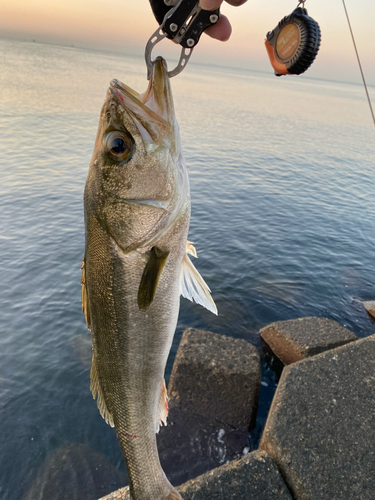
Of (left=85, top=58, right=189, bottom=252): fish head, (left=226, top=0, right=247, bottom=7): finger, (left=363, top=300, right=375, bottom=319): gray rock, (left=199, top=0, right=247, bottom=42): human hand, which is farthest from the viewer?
(left=363, top=300, right=375, bottom=319): gray rock

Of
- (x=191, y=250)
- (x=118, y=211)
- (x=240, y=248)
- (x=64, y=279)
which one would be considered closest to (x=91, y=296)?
(x=118, y=211)

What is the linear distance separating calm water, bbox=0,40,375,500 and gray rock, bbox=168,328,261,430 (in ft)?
2.59

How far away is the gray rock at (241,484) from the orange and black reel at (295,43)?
4771mm

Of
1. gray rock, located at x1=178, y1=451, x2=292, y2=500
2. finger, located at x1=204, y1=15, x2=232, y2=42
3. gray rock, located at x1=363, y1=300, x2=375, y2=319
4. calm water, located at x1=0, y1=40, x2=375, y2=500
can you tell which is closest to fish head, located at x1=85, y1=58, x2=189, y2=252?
finger, located at x1=204, y1=15, x2=232, y2=42

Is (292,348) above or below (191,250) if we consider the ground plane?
below

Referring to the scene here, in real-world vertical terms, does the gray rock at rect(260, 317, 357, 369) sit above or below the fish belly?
below

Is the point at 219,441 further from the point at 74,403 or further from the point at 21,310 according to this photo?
the point at 21,310

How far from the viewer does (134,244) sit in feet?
8.46

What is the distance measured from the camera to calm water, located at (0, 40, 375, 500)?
21.6 ft

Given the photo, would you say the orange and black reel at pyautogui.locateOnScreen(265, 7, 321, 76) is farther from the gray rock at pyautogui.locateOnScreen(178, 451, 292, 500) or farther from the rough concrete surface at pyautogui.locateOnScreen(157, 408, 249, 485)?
the rough concrete surface at pyautogui.locateOnScreen(157, 408, 249, 485)

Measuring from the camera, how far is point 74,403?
22.6ft

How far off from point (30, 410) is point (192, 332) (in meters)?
3.59

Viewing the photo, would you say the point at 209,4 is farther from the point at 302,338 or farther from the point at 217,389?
the point at 302,338

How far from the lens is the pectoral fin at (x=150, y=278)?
257 centimetres
